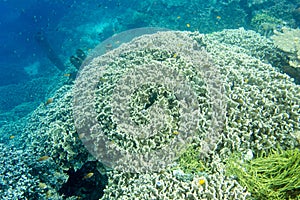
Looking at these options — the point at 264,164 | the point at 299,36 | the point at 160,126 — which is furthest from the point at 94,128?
the point at 299,36

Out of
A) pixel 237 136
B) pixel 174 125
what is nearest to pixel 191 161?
pixel 174 125

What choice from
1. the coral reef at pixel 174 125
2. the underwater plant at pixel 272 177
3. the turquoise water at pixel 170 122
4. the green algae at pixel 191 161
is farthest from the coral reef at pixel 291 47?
the green algae at pixel 191 161

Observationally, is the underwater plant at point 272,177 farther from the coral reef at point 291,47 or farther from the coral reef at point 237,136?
the coral reef at point 291,47

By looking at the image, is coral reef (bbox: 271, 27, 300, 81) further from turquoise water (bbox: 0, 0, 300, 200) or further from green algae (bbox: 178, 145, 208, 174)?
green algae (bbox: 178, 145, 208, 174)

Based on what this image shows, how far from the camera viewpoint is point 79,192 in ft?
15.0

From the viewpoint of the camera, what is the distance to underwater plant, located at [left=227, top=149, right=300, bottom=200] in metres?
2.46

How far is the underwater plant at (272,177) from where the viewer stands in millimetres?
2465

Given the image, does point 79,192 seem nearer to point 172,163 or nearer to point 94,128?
point 94,128

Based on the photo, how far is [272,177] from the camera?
106 inches

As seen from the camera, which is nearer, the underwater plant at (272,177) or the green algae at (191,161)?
the underwater plant at (272,177)

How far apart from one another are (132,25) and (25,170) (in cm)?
1452

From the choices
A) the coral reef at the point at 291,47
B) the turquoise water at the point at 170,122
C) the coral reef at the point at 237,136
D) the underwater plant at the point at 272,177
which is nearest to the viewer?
the underwater plant at the point at 272,177

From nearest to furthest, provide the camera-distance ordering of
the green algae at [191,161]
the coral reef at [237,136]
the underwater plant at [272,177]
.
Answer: the underwater plant at [272,177], the coral reef at [237,136], the green algae at [191,161]

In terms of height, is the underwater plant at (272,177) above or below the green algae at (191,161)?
above
